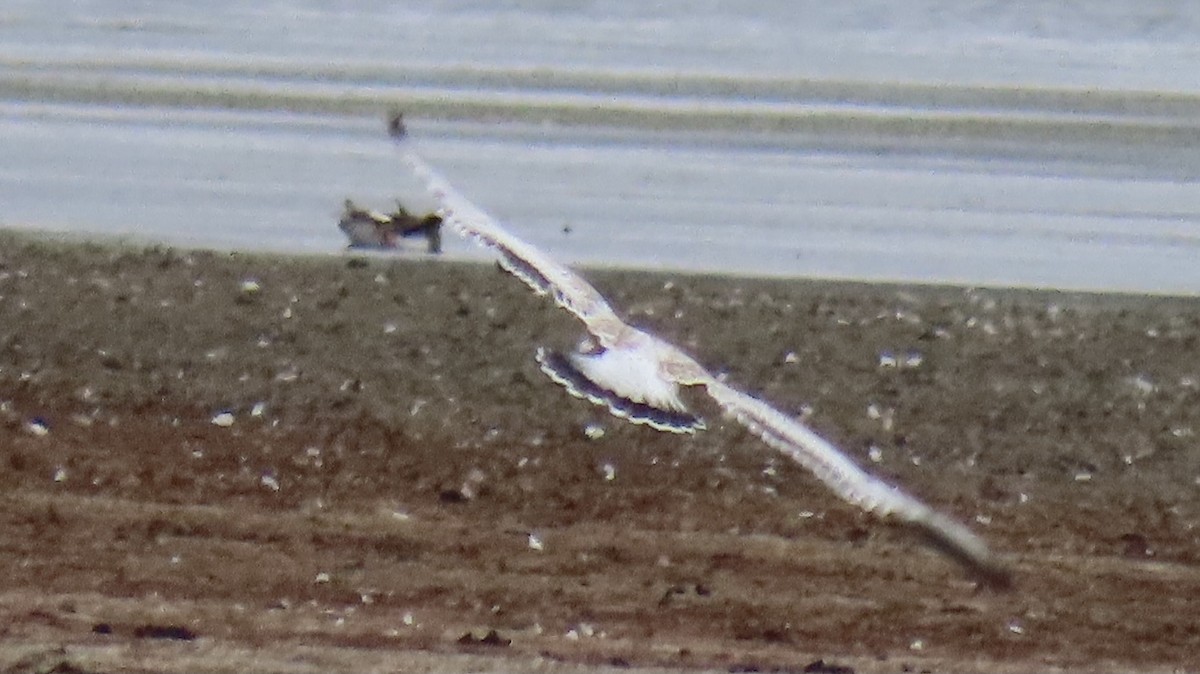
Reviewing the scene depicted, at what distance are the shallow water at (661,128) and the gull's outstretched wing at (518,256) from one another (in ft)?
5.08

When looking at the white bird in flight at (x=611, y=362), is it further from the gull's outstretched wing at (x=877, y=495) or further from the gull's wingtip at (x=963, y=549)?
the gull's wingtip at (x=963, y=549)

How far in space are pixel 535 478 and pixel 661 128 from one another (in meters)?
3.03

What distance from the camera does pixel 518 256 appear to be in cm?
666

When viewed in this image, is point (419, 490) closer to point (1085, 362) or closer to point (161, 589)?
point (161, 589)

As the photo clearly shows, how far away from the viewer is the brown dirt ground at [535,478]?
217 inches

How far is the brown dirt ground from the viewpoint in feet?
18.1

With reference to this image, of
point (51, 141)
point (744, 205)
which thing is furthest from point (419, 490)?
point (51, 141)

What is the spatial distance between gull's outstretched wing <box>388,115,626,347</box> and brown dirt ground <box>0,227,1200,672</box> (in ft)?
1.15

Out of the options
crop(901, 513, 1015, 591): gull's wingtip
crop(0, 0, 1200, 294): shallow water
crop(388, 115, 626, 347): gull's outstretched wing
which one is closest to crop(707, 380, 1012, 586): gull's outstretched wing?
crop(901, 513, 1015, 591): gull's wingtip

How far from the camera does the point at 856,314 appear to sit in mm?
7770

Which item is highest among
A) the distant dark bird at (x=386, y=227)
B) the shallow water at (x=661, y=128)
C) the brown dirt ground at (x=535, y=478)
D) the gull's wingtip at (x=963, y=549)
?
the shallow water at (x=661, y=128)

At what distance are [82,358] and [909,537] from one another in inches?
112

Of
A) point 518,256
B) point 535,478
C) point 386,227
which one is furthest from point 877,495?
point 386,227

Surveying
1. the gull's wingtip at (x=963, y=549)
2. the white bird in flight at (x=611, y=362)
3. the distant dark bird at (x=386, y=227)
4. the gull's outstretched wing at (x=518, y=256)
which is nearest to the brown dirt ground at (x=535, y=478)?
the distant dark bird at (x=386, y=227)
